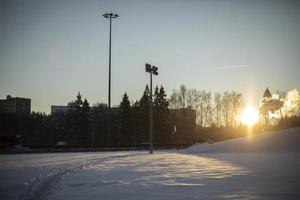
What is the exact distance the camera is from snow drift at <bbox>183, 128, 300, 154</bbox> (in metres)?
28.0

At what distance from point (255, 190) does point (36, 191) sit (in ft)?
20.8

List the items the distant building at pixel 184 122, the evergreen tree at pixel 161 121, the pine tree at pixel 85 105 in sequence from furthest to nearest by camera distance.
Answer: the distant building at pixel 184 122, the pine tree at pixel 85 105, the evergreen tree at pixel 161 121

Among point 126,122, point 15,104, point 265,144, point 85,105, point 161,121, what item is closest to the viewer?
point 265,144

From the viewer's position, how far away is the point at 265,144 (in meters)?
29.3

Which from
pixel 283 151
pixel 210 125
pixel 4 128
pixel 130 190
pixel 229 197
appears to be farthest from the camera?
Result: pixel 210 125

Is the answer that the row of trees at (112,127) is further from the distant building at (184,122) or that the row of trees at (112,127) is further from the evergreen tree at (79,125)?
the distant building at (184,122)

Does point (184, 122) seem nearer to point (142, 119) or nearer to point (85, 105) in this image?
point (142, 119)

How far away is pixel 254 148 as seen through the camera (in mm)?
28844

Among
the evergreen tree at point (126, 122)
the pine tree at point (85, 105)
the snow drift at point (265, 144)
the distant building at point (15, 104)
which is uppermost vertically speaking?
the distant building at point (15, 104)

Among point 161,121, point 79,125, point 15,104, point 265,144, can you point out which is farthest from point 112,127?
point 15,104

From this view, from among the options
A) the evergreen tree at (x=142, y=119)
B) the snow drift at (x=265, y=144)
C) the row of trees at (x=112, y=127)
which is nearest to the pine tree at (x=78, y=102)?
the row of trees at (x=112, y=127)

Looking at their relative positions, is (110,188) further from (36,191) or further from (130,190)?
(36,191)

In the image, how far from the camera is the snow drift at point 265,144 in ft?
91.9

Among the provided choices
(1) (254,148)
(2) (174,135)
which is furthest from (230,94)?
(1) (254,148)
